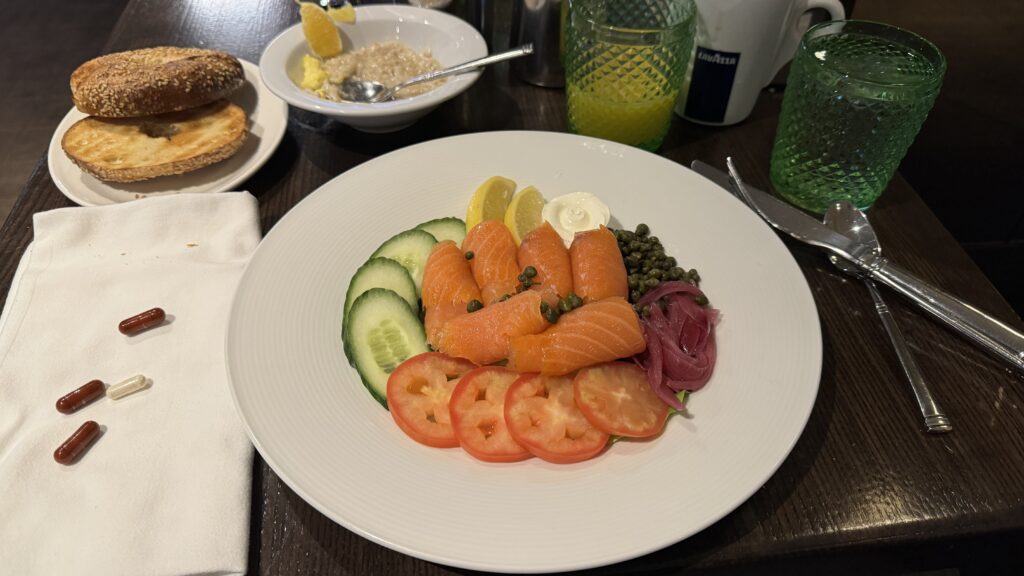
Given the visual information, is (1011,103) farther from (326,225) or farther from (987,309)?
(326,225)

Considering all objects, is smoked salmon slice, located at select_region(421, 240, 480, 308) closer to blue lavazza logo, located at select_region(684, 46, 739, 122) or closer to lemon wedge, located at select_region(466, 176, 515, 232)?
lemon wedge, located at select_region(466, 176, 515, 232)

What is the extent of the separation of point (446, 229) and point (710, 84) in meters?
1.00

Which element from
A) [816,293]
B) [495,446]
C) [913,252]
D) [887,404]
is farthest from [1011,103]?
[495,446]

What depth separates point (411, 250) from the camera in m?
1.42

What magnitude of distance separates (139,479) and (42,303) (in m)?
0.57

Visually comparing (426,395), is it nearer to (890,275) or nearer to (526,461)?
(526,461)

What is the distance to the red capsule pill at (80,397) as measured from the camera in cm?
120

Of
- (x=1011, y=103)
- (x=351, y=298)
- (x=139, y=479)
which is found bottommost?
(x=1011, y=103)

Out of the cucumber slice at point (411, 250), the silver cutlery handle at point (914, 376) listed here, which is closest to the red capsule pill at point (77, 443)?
the cucumber slice at point (411, 250)

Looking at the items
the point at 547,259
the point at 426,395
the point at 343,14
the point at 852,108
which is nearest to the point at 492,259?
the point at 547,259

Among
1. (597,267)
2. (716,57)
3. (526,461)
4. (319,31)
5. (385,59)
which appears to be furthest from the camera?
(385,59)

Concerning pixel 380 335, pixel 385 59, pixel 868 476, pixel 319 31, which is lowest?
pixel 868 476

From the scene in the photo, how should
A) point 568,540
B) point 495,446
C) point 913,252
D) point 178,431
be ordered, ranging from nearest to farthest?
1. point 568,540
2. point 495,446
3. point 178,431
4. point 913,252

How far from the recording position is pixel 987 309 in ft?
4.79
